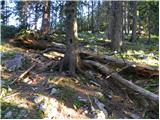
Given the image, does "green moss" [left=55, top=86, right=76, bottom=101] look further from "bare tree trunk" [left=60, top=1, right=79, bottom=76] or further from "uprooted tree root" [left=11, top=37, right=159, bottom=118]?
"uprooted tree root" [left=11, top=37, right=159, bottom=118]

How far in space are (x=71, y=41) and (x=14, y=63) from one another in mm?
2261

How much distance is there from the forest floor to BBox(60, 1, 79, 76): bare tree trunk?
1.20 feet

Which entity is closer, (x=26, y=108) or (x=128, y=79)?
(x=26, y=108)

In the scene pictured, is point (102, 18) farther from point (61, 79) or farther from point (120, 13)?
point (61, 79)

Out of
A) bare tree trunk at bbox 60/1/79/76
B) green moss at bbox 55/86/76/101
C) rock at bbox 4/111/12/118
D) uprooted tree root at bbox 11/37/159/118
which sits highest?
bare tree trunk at bbox 60/1/79/76

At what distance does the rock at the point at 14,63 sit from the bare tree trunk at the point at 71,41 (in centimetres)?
160

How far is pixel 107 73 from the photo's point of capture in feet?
35.8

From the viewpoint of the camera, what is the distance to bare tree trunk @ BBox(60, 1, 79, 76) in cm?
1084

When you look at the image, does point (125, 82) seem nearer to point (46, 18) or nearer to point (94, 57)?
point (94, 57)

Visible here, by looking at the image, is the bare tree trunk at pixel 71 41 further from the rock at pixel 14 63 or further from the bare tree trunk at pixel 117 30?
the bare tree trunk at pixel 117 30

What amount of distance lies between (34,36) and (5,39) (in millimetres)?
1900

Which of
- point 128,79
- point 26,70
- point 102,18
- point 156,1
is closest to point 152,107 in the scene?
point 128,79

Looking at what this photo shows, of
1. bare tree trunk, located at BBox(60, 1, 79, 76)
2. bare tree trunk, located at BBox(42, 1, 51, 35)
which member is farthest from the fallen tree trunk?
bare tree trunk, located at BBox(42, 1, 51, 35)

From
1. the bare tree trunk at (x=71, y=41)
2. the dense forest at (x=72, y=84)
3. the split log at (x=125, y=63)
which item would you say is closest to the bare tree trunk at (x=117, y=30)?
the dense forest at (x=72, y=84)
